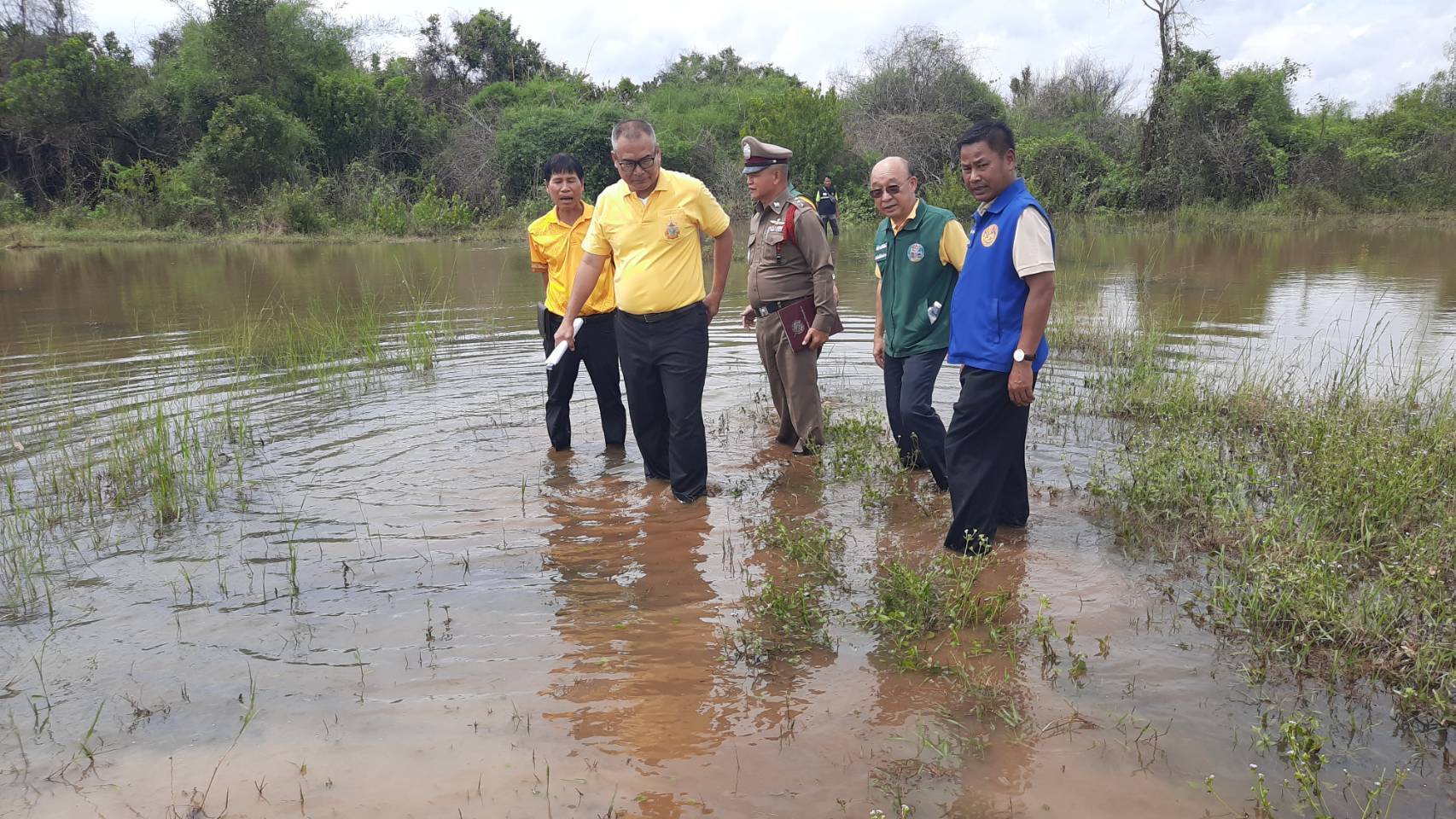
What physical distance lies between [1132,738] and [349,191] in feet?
97.7

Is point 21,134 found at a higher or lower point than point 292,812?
higher

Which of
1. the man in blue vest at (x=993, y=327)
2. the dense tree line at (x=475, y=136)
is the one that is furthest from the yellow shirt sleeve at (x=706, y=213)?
the dense tree line at (x=475, y=136)

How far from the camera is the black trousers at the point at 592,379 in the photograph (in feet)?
18.7

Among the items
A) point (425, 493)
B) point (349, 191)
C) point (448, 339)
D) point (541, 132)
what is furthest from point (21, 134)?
point (425, 493)

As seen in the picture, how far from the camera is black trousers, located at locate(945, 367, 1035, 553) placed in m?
3.94

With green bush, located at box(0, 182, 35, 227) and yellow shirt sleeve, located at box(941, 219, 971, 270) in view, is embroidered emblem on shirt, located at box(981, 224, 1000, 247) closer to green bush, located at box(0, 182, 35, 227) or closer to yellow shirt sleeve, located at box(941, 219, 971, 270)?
yellow shirt sleeve, located at box(941, 219, 971, 270)

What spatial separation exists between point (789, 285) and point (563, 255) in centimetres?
135

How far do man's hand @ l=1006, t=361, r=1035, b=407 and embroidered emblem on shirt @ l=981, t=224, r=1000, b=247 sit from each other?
1.62 feet

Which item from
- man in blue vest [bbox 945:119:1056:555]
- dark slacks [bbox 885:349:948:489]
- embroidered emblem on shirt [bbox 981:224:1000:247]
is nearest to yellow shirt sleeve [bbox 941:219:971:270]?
dark slacks [bbox 885:349:948:489]

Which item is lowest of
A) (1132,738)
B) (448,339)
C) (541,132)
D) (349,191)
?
(1132,738)

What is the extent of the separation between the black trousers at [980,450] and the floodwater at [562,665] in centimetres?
22

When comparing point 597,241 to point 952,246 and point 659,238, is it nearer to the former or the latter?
point 659,238

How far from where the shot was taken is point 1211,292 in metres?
12.8

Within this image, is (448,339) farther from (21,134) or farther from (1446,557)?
(21,134)
